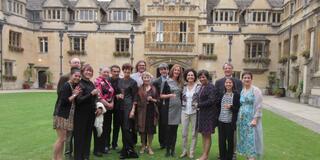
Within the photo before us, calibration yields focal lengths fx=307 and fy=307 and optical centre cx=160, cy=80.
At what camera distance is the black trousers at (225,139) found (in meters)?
6.03

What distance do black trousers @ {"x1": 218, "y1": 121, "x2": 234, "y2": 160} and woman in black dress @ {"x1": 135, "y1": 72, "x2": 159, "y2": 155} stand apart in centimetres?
151

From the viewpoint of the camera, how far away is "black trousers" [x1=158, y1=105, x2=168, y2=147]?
670 centimetres

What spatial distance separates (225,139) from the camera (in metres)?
6.12

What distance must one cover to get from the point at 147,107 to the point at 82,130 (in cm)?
159

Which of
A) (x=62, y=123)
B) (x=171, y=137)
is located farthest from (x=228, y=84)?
(x=62, y=123)

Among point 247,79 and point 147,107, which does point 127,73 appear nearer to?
point 147,107

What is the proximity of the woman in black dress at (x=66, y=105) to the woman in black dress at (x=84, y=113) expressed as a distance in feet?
0.42

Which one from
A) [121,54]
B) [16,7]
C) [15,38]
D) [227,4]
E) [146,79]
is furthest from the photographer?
[227,4]

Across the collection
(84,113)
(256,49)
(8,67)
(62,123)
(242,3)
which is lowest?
(62,123)

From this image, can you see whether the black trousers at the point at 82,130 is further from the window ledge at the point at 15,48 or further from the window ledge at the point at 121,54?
the window ledge at the point at 15,48

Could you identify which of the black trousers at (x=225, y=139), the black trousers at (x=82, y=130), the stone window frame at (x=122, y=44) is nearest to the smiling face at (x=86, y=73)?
the black trousers at (x=82, y=130)

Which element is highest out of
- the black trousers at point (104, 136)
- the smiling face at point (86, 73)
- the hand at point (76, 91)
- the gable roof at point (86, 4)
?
the gable roof at point (86, 4)

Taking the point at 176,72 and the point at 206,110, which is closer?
the point at 206,110

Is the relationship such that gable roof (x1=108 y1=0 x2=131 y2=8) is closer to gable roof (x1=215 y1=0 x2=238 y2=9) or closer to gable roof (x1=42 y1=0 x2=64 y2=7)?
gable roof (x1=42 y1=0 x2=64 y2=7)
